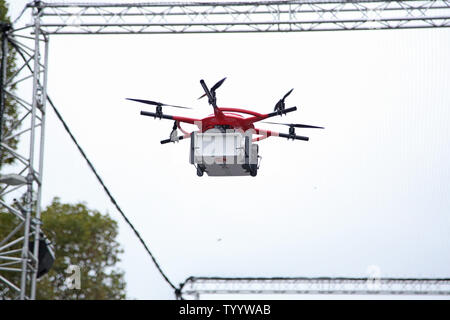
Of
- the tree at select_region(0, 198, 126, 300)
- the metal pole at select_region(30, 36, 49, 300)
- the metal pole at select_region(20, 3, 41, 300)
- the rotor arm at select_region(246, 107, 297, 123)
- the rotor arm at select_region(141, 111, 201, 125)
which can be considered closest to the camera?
the metal pole at select_region(20, 3, 41, 300)

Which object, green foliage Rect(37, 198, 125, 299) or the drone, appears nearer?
the drone

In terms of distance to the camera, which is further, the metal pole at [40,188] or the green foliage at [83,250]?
the green foliage at [83,250]

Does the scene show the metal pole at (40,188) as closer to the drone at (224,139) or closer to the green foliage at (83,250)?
the drone at (224,139)

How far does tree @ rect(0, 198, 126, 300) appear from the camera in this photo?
106ft

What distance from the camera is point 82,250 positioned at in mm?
33500

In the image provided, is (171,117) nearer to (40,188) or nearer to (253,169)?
(253,169)

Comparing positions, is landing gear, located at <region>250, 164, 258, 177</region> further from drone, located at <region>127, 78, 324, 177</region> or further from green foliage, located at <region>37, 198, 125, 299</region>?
green foliage, located at <region>37, 198, 125, 299</region>

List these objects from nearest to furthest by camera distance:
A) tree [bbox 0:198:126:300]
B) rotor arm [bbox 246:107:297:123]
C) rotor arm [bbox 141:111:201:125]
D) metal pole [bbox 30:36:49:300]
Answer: metal pole [bbox 30:36:49:300]
rotor arm [bbox 246:107:297:123]
rotor arm [bbox 141:111:201:125]
tree [bbox 0:198:126:300]

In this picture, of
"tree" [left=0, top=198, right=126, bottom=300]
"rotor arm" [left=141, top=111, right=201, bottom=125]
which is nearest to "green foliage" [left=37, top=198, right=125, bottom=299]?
"tree" [left=0, top=198, right=126, bottom=300]

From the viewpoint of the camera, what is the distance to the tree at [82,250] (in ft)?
106

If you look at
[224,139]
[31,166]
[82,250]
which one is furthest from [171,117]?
[82,250]

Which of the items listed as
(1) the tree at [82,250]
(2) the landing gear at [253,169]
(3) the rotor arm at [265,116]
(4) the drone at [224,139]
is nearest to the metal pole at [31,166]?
(4) the drone at [224,139]
